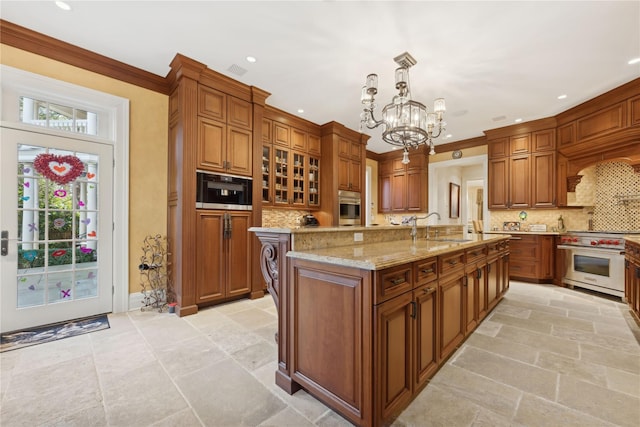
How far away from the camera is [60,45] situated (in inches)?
109

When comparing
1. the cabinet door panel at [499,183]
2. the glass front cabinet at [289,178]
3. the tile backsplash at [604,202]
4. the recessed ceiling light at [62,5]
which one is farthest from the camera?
the cabinet door panel at [499,183]

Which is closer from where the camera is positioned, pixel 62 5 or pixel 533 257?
pixel 62 5

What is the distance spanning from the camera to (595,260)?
13.0ft

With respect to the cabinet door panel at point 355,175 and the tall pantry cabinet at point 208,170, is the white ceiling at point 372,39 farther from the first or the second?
the cabinet door panel at point 355,175

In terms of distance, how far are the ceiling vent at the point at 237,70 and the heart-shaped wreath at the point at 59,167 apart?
203cm

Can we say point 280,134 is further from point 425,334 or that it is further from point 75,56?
point 425,334

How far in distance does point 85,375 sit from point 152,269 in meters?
1.53

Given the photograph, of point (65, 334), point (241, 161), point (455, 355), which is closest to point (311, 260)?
point (455, 355)

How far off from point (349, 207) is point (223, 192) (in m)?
2.76

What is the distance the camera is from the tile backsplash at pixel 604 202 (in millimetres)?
4195

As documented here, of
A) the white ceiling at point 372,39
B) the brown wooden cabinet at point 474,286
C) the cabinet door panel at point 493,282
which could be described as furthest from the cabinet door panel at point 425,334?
the white ceiling at point 372,39

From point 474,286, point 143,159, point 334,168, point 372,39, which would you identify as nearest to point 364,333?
point 474,286

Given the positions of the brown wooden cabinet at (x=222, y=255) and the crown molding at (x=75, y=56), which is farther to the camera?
the brown wooden cabinet at (x=222, y=255)

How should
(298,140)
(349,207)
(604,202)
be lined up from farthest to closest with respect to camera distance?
(349,207), (298,140), (604,202)
